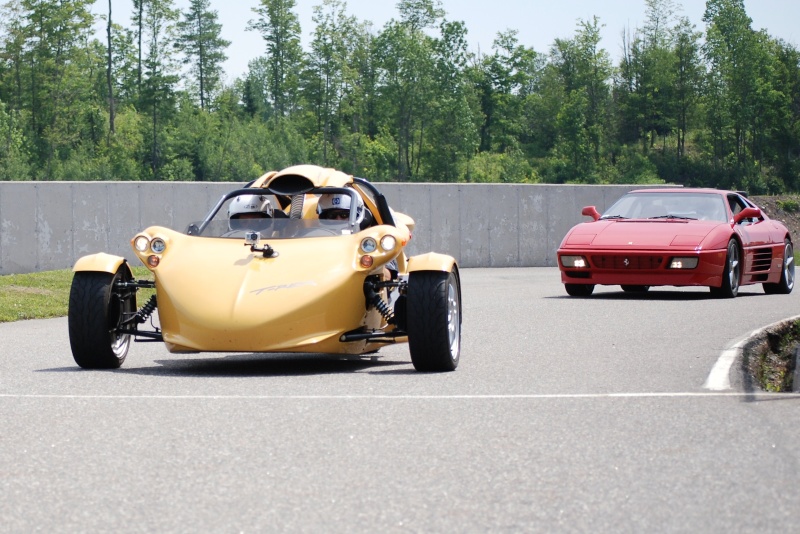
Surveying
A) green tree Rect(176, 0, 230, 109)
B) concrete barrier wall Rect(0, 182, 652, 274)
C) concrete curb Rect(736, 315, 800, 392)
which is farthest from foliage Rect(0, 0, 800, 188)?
concrete curb Rect(736, 315, 800, 392)

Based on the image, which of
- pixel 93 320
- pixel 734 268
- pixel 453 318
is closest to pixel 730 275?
pixel 734 268

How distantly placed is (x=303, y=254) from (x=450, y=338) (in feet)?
3.83

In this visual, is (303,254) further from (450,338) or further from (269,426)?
(269,426)

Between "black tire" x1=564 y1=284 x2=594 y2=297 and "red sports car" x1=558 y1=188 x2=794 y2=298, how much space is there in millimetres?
13

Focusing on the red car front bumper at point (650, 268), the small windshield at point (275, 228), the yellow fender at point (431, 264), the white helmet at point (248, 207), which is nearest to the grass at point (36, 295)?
the white helmet at point (248, 207)

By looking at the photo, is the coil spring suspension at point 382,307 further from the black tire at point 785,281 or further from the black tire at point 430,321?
the black tire at point 785,281

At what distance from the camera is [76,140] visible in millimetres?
88062

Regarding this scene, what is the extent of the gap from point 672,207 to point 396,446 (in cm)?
1222

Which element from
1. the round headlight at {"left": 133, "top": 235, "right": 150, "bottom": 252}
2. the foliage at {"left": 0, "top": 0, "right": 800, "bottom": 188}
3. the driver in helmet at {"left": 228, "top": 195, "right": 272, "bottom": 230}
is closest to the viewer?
the round headlight at {"left": 133, "top": 235, "right": 150, "bottom": 252}

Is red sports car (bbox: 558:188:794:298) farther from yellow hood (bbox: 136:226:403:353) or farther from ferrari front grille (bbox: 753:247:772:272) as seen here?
yellow hood (bbox: 136:226:403:353)

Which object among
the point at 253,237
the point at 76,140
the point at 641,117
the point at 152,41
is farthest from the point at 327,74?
the point at 253,237

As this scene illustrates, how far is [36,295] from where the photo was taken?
59.2 ft

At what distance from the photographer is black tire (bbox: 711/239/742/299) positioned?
16562 millimetres

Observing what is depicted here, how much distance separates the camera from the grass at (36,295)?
15883 mm
